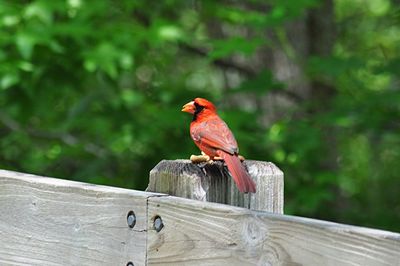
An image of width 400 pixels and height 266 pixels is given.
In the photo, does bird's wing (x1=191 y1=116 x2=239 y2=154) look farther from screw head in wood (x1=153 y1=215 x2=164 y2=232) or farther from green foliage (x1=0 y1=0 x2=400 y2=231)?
green foliage (x1=0 y1=0 x2=400 y2=231)

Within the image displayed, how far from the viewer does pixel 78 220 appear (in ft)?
5.67

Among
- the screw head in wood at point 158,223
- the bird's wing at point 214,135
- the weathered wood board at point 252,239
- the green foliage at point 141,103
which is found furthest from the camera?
the green foliage at point 141,103

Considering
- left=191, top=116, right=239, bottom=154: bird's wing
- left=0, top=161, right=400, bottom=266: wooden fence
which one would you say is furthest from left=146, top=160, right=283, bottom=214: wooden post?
left=191, top=116, right=239, bottom=154: bird's wing

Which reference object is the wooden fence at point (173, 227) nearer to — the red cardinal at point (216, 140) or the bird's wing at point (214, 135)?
the red cardinal at point (216, 140)

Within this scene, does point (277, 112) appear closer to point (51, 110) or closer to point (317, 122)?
point (317, 122)

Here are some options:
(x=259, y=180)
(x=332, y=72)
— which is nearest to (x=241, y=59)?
(x=332, y=72)

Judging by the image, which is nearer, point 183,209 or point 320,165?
point 183,209

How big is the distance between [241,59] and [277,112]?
562 millimetres

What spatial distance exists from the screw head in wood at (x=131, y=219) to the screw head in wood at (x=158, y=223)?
0.05m

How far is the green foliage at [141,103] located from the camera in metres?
4.87

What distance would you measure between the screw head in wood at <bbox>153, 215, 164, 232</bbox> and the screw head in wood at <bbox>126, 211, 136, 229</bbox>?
5cm

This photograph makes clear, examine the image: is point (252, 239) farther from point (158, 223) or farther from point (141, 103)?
point (141, 103)

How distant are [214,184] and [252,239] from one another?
1.10 ft

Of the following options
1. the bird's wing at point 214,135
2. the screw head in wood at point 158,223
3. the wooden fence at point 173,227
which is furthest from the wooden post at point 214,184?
the bird's wing at point 214,135
